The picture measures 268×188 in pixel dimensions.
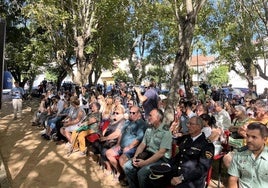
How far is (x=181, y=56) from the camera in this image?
8938 millimetres

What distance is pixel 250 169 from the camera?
3441mm

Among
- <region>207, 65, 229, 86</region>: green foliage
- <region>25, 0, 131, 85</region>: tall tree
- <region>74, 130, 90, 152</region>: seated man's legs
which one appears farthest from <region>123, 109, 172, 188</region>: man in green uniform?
<region>207, 65, 229, 86</region>: green foliage

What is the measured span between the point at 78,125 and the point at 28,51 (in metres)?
16.7

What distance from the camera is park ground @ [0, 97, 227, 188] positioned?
21.0 feet

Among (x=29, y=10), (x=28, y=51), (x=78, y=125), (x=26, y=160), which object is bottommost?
(x=26, y=160)

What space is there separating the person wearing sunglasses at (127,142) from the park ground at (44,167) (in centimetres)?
→ 32

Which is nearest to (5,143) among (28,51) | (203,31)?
(28,51)

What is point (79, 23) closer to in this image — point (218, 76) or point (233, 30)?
point (233, 30)

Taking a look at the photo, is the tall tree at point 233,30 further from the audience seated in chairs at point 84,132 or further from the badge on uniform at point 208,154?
the badge on uniform at point 208,154

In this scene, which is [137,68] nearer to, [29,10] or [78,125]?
[29,10]

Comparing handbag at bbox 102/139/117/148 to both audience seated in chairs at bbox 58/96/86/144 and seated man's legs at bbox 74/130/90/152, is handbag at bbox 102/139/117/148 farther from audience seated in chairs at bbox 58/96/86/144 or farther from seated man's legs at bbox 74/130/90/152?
audience seated in chairs at bbox 58/96/86/144

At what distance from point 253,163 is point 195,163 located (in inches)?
50.4

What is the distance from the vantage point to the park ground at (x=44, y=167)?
21.0ft

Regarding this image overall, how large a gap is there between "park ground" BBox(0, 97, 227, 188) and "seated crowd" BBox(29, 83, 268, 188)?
278 millimetres
